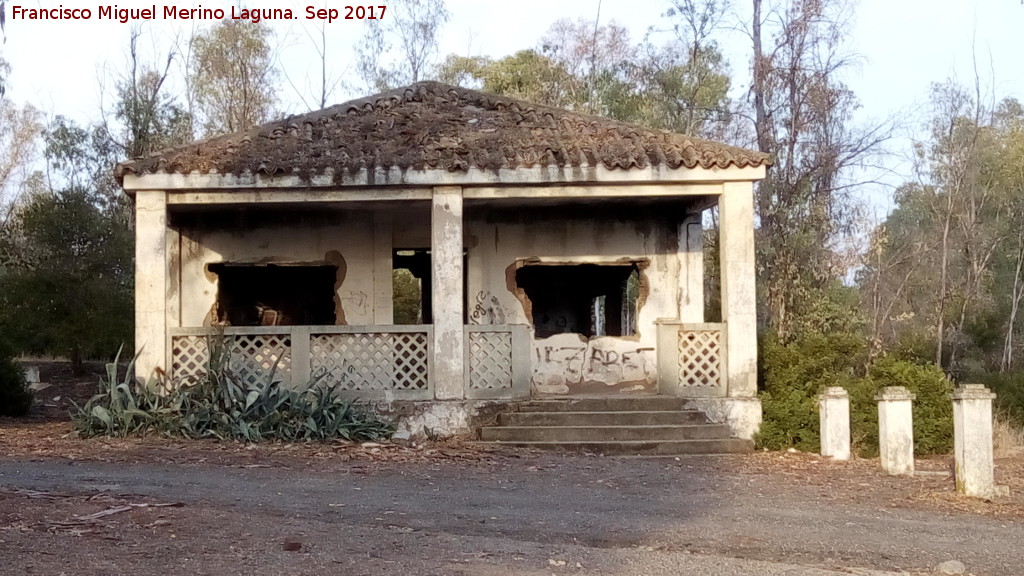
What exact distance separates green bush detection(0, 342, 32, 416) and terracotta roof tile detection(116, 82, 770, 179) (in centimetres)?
541

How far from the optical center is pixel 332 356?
12844 millimetres

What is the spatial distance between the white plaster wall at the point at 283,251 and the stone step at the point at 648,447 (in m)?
4.07

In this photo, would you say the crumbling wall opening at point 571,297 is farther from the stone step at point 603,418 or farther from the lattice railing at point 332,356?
the stone step at point 603,418

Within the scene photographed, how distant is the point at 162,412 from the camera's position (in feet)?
38.9

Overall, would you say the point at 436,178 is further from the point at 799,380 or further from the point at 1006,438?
the point at 1006,438

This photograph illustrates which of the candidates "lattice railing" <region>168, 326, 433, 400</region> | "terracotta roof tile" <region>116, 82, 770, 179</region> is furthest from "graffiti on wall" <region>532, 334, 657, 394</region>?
"terracotta roof tile" <region>116, 82, 770, 179</region>

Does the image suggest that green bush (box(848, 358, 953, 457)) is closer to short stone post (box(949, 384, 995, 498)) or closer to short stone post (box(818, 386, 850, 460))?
short stone post (box(818, 386, 850, 460))

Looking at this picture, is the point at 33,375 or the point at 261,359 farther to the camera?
the point at 33,375

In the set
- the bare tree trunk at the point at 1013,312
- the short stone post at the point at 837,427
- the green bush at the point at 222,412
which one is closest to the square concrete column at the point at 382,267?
the green bush at the point at 222,412

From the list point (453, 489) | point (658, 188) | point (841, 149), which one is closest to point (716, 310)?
point (841, 149)

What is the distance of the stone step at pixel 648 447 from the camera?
11797 mm

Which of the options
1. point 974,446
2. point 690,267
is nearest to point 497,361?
point 690,267

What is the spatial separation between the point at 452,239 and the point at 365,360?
1876 mm

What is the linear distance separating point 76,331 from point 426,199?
1074cm
